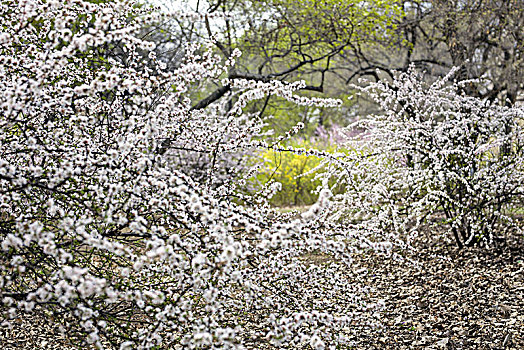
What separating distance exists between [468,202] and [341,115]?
14.2 m

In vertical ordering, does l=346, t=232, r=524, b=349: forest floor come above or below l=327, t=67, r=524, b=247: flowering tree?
below

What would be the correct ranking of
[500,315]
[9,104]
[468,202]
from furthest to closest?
[468,202], [500,315], [9,104]

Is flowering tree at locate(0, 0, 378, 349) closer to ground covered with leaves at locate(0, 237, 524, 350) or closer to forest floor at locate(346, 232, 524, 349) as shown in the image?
ground covered with leaves at locate(0, 237, 524, 350)

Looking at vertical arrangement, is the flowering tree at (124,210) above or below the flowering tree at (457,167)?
below

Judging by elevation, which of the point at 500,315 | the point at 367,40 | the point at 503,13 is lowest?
the point at 500,315

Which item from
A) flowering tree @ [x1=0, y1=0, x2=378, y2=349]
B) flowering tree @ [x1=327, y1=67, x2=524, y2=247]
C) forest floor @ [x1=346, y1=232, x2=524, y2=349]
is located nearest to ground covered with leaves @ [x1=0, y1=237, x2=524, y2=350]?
forest floor @ [x1=346, y1=232, x2=524, y2=349]

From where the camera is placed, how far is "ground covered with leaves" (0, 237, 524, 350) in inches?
134

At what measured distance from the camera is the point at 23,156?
253cm

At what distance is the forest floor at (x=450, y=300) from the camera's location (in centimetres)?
344

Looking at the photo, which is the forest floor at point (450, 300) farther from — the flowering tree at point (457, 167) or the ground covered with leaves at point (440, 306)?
the flowering tree at point (457, 167)

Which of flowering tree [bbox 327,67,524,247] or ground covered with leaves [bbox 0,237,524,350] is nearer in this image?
ground covered with leaves [bbox 0,237,524,350]

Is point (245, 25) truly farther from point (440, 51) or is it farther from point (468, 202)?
A: point (468, 202)

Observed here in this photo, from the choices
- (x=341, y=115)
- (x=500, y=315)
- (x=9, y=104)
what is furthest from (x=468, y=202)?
(x=341, y=115)

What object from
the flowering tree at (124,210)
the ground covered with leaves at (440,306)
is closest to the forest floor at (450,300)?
the ground covered with leaves at (440,306)
